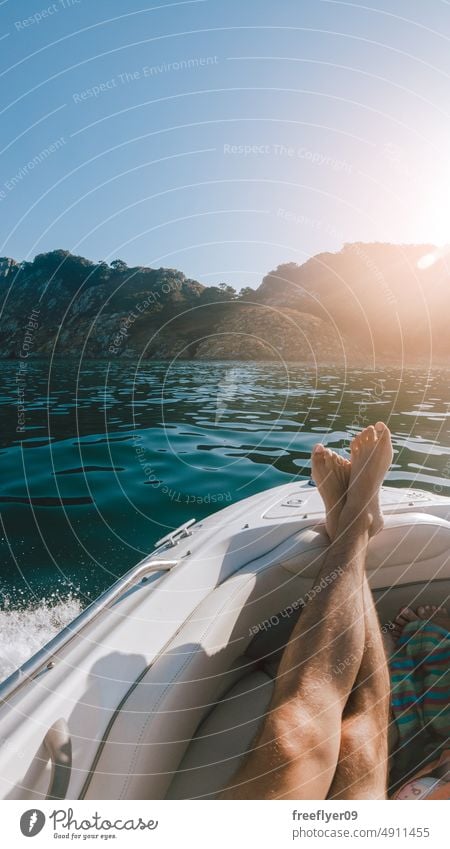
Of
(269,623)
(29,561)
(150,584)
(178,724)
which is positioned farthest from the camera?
(29,561)

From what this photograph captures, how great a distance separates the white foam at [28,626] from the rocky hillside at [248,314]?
19.1m

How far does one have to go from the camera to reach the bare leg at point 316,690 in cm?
106

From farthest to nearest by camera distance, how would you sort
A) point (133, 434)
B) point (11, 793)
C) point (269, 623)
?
1. point (133, 434)
2. point (269, 623)
3. point (11, 793)

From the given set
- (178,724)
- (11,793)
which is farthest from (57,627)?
(11,793)

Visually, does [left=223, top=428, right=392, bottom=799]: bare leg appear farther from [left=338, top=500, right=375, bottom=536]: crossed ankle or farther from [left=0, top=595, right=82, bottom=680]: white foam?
[left=0, top=595, right=82, bottom=680]: white foam

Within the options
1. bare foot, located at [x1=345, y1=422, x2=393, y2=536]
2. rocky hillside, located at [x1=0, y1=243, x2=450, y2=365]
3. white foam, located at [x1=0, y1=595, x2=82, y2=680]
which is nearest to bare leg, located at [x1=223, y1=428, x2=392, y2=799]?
bare foot, located at [x1=345, y1=422, x2=393, y2=536]

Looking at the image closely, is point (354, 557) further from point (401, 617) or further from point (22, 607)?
point (22, 607)

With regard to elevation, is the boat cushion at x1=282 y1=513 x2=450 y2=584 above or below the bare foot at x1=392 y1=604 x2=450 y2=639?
above

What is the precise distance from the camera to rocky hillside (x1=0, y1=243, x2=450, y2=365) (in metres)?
24.1

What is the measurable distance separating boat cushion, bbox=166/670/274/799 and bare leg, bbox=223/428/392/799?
19 centimetres

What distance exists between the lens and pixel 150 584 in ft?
5.53

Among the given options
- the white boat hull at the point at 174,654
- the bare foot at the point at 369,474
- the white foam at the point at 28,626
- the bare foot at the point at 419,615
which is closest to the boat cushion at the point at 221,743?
the white boat hull at the point at 174,654
